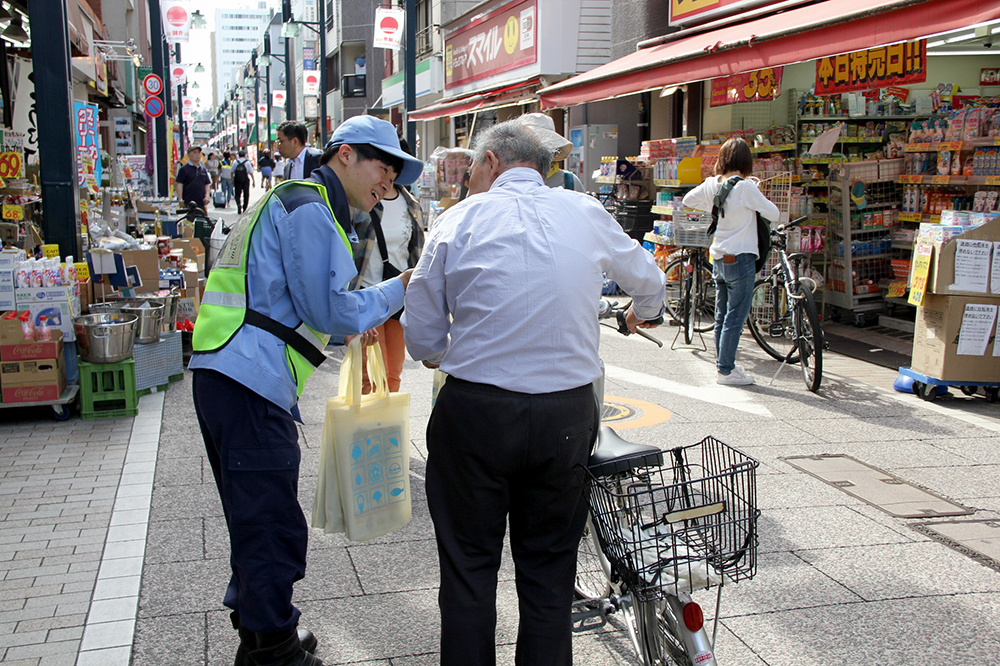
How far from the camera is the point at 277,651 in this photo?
2.80 m

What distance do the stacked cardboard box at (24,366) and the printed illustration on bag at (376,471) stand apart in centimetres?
380

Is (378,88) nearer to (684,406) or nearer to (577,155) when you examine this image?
(577,155)

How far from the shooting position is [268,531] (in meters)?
2.75

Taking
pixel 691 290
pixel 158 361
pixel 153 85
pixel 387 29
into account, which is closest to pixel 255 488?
pixel 158 361

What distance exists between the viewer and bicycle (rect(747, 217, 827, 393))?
7.07 meters

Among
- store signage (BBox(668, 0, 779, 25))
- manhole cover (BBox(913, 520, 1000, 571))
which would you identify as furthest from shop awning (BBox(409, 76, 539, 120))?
manhole cover (BBox(913, 520, 1000, 571))

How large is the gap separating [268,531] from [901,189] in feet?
29.1

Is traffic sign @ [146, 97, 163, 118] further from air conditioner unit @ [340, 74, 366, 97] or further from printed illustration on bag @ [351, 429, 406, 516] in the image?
air conditioner unit @ [340, 74, 366, 97]

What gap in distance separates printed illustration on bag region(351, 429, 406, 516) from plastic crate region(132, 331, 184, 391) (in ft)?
13.2

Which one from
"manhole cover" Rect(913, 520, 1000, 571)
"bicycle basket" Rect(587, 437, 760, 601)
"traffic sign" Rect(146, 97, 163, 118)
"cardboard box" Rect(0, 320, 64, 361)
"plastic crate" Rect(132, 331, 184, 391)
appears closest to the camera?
"bicycle basket" Rect(587, 437, 760, 601)

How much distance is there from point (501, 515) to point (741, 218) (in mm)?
5248

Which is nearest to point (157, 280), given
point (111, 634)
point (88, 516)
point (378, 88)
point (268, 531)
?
point (88, 516)

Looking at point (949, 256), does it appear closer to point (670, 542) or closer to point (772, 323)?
point (772, 323)

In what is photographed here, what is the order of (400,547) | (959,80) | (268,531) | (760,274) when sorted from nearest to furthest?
(268,531) < (400,547) < (760,274) < (959,80)
